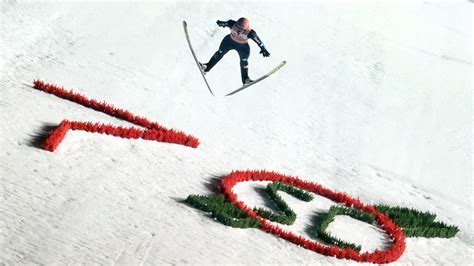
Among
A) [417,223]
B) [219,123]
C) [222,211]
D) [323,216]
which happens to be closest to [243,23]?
[219,123]

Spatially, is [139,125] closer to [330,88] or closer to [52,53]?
[52,53]

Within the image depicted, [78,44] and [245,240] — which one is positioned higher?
[78,44]

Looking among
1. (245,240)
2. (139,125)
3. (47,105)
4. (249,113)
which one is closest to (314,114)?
(249,113)

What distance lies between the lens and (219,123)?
1619 centimetres

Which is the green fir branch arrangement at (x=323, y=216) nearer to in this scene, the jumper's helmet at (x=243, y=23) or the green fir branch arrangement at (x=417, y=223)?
the green fir branch arrangement at (x=417, y=223)

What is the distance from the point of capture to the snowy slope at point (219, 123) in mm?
9320

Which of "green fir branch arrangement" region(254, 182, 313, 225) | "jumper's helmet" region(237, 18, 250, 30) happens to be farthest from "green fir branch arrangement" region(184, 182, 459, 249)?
"jumper's helmet" region(237, 18, 250, 30)

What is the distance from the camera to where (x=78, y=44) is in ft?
63.0

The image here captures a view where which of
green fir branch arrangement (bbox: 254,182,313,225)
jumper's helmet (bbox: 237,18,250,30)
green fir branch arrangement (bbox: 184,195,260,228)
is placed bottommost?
green fir branch arrangement (bbox: 184,195,260,228)

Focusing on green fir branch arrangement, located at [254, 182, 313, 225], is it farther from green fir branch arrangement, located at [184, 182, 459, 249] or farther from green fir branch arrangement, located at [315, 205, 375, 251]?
green fir branch arrangement, located at [315, 205, 375, 251]

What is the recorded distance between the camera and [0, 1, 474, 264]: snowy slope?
932 centimetres

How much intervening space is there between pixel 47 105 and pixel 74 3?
36.4 feet

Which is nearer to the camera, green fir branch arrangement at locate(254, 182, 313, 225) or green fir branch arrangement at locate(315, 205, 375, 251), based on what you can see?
green fir branch arrangement at locate(315, 205, 375, 251)

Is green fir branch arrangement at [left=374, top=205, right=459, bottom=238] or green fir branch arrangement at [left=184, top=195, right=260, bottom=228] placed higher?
green fir branch arrangement at [left=374, top=205, right=459, bottom=238]
